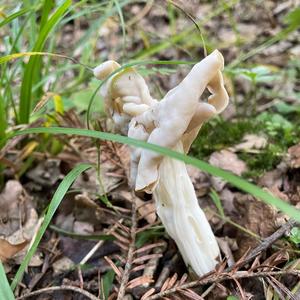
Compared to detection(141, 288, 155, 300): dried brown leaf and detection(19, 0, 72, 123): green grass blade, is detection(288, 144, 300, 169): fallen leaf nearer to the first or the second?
detection(141, 288, 155, 300): dried brown leaf

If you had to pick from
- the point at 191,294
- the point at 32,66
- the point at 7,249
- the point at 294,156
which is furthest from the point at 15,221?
the point at 294,156

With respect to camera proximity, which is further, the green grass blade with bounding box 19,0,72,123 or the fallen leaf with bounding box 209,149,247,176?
the fallen leaf with bounding box 209,149,247,176

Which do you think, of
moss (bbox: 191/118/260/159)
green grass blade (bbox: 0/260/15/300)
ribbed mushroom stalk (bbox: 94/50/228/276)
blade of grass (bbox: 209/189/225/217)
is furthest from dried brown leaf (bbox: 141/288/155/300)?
moss (bbox: 191/118/260/159)

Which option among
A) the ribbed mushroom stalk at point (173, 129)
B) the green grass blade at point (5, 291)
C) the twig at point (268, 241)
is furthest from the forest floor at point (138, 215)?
the green grass blade at point (5, 291)

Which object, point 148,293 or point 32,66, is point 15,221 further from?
point 148,293

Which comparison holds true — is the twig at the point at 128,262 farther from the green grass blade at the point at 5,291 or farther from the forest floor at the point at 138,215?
the green grass blade at the point at 5,291

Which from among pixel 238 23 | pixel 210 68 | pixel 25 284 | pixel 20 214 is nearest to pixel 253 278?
pixel 210 68
